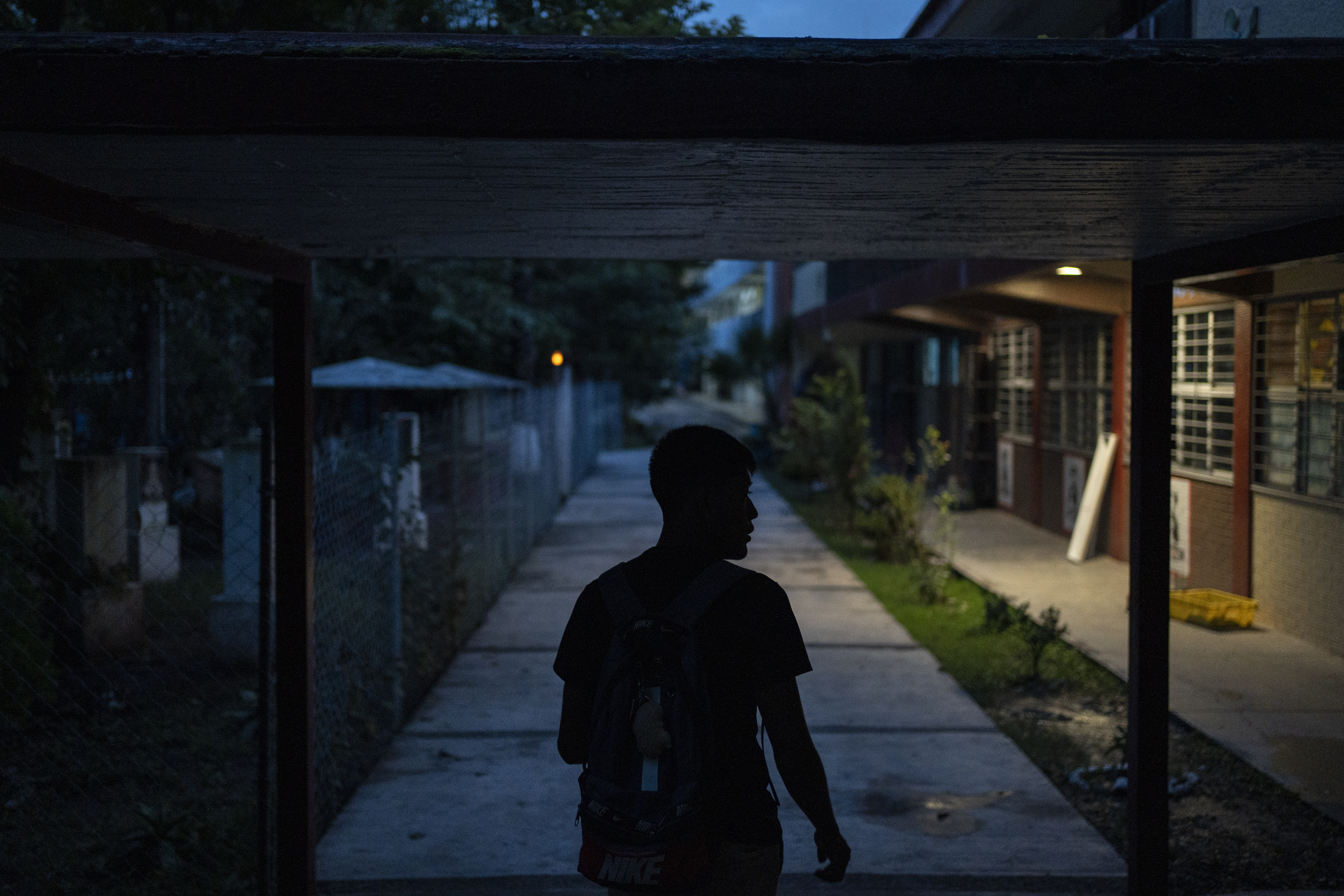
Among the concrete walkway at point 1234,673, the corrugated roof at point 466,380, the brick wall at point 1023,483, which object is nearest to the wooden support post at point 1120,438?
the concrete walkway at point 1234,673

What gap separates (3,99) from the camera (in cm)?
238

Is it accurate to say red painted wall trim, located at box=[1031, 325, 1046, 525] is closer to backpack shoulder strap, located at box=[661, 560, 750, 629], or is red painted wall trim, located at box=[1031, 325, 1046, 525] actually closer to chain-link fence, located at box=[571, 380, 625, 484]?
chain-link fence, located at box=[571, 380, 625, 484]

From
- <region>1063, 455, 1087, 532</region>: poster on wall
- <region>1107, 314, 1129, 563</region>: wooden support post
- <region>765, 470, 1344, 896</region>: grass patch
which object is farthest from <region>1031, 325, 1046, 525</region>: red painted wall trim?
<region>765, 470, 1344, 896</region>: grass patch

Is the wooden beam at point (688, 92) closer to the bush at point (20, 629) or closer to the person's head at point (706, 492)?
the person's head at point (706, 492)

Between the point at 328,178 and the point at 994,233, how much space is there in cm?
228

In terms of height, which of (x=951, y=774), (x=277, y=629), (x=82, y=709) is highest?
(x=277, y=629)

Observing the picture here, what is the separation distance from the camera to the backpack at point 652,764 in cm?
233

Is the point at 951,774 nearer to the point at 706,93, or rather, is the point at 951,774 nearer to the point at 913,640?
the point at 913,640

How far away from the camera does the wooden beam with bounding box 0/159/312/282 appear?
277 cm

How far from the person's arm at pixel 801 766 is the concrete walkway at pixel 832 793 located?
2.12 meters

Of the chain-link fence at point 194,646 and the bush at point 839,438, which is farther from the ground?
the bush at point 839,438

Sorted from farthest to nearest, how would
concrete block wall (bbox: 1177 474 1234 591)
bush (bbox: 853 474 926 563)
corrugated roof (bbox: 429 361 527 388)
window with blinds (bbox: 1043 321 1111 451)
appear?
corrugated roof (bbox: 429 361 527 388), window with blinds (bbox: 1043 321 1111 451), bush (bbox: 853 474 926 563), concrete block wall (bbox: 1177 474 1234 591)

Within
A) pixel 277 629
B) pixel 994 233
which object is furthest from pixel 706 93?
pixel 277 629

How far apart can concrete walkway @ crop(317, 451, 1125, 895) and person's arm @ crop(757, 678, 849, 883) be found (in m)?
2.12
